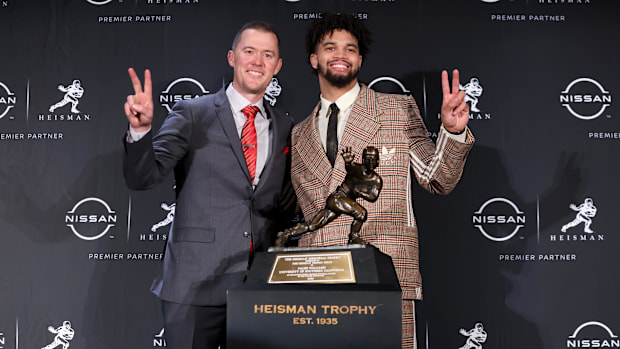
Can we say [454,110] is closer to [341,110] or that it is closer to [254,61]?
[341,110]

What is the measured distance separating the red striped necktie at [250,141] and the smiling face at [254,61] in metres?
0.11

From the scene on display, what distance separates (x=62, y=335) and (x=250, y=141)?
6.35 ft

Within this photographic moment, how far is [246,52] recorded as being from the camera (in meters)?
2.33

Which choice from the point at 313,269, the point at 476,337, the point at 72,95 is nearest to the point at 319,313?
the point at 313,269

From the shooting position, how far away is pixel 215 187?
7.09ft

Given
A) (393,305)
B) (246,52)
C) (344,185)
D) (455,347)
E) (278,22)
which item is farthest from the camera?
(278,22)

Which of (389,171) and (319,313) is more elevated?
(389,171)

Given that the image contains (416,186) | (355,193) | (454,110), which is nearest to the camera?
(355,193)

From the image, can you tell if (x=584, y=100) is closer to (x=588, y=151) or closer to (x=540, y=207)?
(x=588, y=151)

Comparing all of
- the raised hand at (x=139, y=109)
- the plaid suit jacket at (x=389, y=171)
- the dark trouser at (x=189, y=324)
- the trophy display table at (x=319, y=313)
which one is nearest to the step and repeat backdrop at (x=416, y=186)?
the plaid suit jacket at (x=389, y=171)

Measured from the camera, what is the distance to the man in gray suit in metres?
2.06

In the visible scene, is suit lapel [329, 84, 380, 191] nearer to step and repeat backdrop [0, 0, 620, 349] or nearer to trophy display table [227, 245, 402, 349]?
trophy display table [227, 245, 402, 349]

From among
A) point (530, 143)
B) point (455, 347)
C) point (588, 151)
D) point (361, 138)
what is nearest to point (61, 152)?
point (361, 138)

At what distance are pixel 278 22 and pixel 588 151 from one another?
82.9 inches
